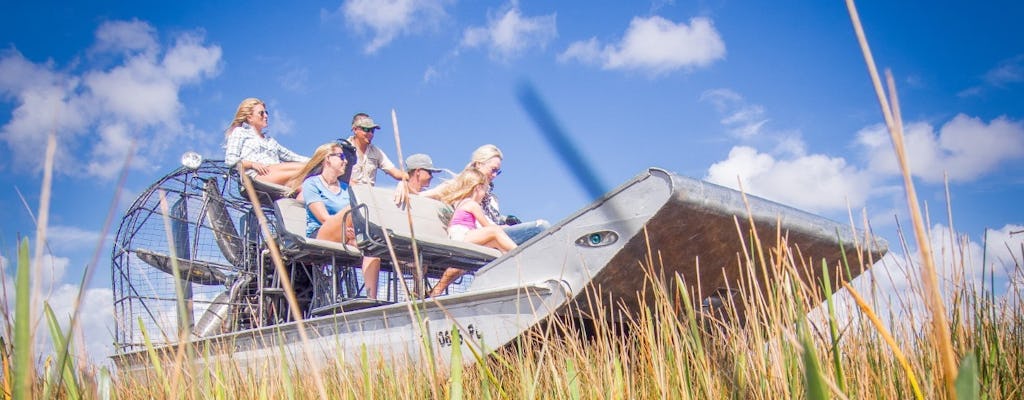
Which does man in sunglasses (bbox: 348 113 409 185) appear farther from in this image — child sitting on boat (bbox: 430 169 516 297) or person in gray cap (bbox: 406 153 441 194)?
child sitting on boat (bbox: 430 169 516 297)

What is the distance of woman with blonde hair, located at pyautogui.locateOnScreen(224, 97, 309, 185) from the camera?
524 centimetres

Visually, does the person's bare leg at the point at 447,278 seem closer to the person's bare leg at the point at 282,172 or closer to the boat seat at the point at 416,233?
the boat seat at the point at 416,233

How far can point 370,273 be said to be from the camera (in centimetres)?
412

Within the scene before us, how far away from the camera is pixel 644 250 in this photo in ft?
8.91

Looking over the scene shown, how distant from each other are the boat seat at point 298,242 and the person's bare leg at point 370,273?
7 cm

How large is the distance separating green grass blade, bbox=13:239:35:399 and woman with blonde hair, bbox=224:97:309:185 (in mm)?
4849

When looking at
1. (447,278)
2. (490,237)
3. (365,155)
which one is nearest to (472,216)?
(490,237)

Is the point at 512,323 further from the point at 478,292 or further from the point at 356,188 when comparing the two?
the point at 356,188

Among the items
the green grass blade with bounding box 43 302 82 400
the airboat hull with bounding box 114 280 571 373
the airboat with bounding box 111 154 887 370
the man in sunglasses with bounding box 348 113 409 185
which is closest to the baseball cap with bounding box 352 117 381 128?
the man in sunglasses with bounding box 348 113 409 185

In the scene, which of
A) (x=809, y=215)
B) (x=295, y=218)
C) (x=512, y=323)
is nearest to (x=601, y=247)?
(x=512, y=323)

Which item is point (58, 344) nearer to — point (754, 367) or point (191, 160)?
point (754, 367)

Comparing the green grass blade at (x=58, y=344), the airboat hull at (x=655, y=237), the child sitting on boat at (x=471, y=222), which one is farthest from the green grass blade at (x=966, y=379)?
the child sitting on boat at (x=471, y=222)

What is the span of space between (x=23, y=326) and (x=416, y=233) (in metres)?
3.85

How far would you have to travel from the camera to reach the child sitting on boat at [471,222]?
4406 mm
